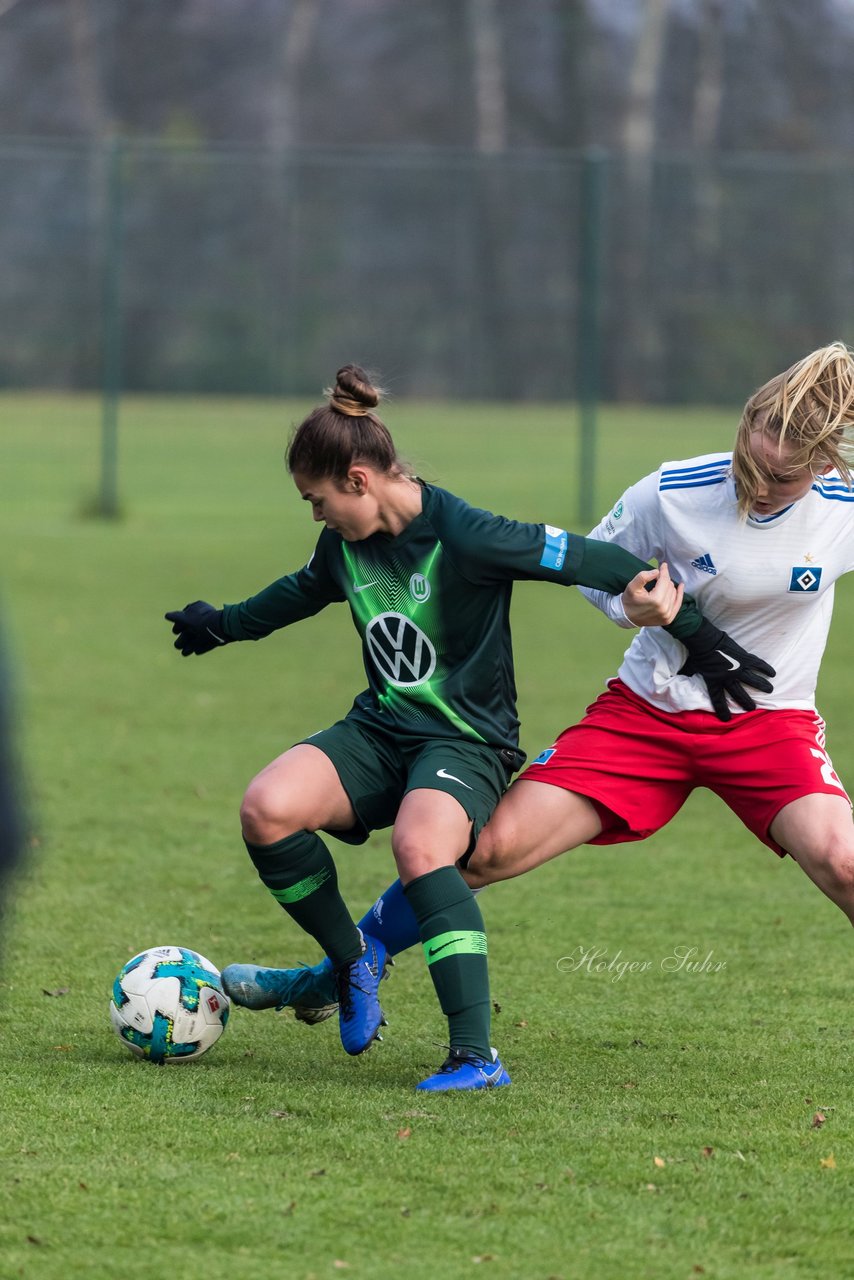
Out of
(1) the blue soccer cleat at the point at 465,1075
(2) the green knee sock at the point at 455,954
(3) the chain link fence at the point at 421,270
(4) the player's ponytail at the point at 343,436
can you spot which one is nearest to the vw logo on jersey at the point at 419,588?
(4) the player's ponytail at the point at 343,436

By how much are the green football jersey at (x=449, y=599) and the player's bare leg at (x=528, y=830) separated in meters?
0.13

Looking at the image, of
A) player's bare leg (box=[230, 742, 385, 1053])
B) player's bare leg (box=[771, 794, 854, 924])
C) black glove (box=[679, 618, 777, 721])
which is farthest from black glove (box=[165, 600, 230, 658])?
player's bare leg (box=[771, 794, 854, 924])

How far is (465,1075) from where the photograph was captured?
375cm

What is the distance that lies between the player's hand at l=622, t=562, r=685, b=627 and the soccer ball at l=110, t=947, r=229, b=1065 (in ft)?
4.09

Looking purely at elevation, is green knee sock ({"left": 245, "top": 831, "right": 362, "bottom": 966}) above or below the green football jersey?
below

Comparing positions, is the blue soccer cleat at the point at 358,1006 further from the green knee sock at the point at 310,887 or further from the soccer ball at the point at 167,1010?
the soccer ball at the point at 167,1010

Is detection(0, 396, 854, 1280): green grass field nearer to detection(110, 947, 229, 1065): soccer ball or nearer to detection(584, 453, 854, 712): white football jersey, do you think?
detection(110, 947, 229, 1065): soccer ball

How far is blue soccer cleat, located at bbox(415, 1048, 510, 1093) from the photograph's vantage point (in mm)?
3742

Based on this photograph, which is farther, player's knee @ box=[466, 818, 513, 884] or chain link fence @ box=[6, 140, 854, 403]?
chain link fence @ box=[6, 140, 854, 403]

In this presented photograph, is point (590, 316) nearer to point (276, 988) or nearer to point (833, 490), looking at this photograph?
point (833, 490)

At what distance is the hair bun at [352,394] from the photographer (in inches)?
155

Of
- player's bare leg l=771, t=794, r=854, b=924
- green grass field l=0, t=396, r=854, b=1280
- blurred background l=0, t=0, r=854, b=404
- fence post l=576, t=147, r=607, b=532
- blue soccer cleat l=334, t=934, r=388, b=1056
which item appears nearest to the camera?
green grass field l=0, t=396, r=854, b=1280

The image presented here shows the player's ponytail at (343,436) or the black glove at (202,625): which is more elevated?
the player's ponytail at (343,436)

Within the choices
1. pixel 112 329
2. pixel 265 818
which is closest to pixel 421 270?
pixel 112 329
